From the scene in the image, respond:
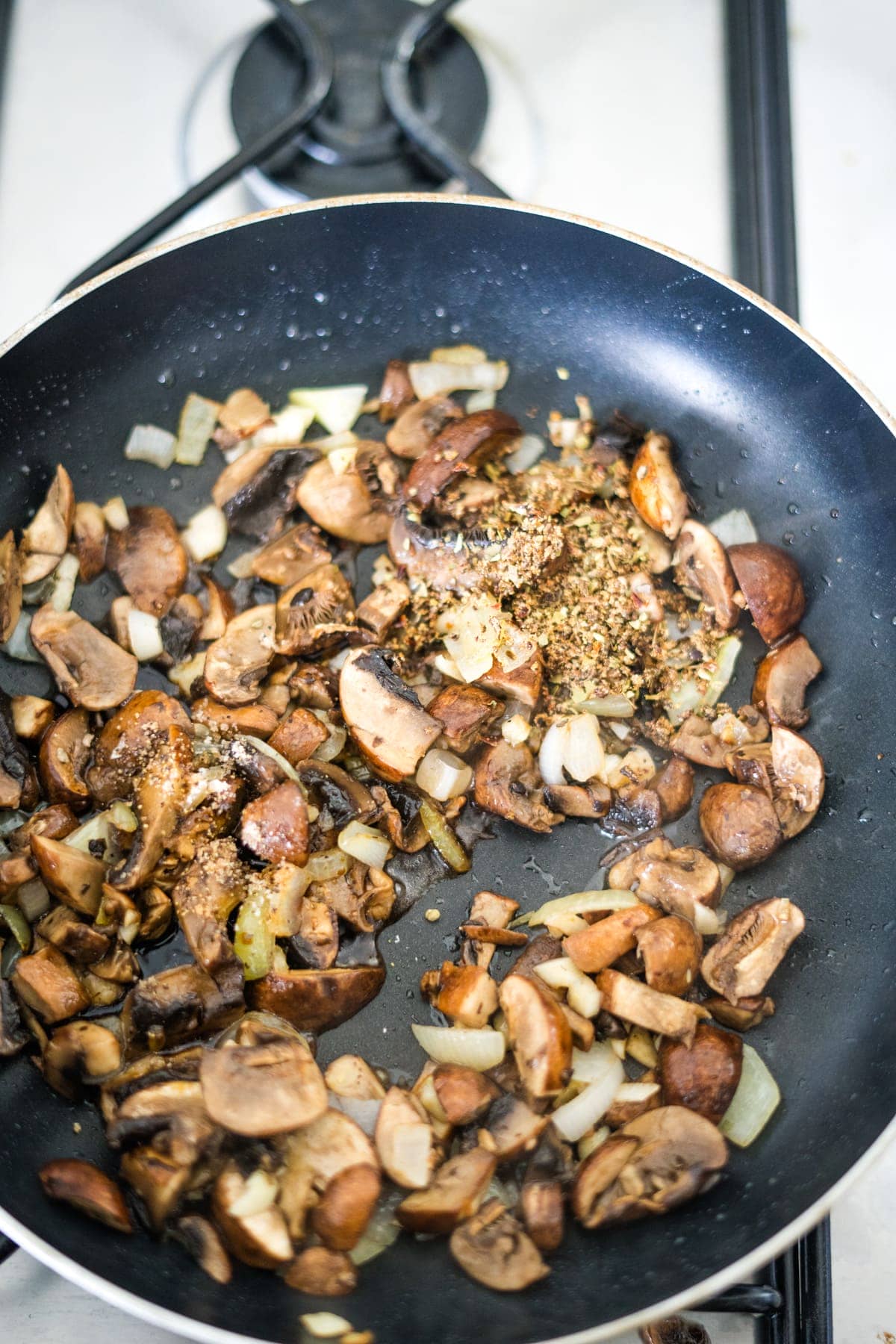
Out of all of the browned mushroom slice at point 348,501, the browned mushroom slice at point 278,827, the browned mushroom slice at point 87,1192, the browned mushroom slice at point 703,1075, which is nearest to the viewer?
the browned mushroom slice at point 87,1192

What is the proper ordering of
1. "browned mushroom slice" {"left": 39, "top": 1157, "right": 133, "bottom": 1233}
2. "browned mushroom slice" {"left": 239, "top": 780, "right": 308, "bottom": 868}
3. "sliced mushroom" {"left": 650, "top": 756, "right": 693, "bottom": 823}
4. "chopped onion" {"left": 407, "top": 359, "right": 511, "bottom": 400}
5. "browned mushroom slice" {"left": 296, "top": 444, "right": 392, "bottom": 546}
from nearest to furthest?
"browned mushroom slice" {"left": 39, "top": 1157, "right": 133, "bottom": 1233}, "browned mushroom slice" {"left": 239, "top": 780, "right": 308, "bottom": 868}, "sliced mushroom" {"left": 650, "top": 756, "right": 693, "bottom": 823}, "browned mushroom slice" {"left": 296, "top": 444, "right": 392, "bottom": 546}, "chopped onion" {"left": 407, "top": 359, "right": 511, "bottom": 400}

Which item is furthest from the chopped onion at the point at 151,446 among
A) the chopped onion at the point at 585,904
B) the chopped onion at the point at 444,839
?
the chopped onion at the point at 585,904

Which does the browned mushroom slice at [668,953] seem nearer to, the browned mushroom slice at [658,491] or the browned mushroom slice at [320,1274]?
the browned mushroom slice at [320,1274]

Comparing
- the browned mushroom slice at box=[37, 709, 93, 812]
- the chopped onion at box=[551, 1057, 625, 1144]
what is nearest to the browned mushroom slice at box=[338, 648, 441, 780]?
the browned mushroom slice at box=[37, 709, 93, 812]

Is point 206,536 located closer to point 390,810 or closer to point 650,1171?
point 390,810

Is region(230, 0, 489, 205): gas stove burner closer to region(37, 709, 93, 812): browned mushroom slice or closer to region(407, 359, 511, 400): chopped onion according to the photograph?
region(407, 359, 511, 400): chopped onion

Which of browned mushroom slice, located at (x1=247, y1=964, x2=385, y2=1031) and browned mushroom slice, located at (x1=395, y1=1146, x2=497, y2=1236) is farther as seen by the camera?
browned mushroom slice, located at (x1=247, y1=964, x2=385, y2=1031)

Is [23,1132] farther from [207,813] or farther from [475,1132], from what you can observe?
[475,1132]

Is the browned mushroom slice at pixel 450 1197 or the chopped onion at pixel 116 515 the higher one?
the chopped onion at pixel 116 515
